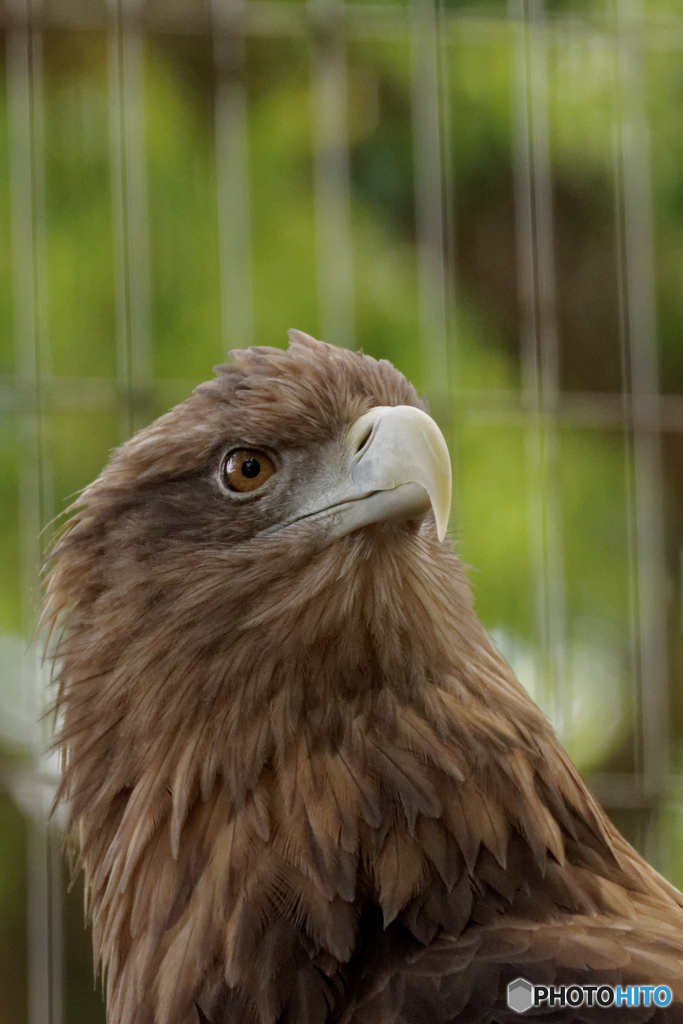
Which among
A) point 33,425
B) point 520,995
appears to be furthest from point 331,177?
point 520,995

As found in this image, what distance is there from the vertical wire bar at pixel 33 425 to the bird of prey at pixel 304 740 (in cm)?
96

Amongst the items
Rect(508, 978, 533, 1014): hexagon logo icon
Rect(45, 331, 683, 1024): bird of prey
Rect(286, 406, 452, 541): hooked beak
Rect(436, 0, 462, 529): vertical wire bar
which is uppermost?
Rect(436, 0, 462, 529): vertical wire bar

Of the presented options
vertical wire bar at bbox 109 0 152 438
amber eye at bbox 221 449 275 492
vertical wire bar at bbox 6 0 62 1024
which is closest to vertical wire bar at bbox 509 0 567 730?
vertical wire bar at bbox 109 0 152 438

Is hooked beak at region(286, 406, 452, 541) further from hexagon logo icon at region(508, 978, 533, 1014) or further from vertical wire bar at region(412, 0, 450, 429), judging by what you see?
vertical wire bar at region(412, 0, 450, 429)

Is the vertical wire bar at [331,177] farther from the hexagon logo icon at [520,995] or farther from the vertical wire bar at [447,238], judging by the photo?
the hexagon logo icon at [520,995]

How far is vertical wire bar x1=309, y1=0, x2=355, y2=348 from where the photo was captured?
294cm

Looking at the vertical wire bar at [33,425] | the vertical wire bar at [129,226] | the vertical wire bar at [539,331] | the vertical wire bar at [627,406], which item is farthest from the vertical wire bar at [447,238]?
the vertical wire bar at [33,425]

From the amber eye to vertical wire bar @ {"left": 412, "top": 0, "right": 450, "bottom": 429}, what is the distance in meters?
1.30

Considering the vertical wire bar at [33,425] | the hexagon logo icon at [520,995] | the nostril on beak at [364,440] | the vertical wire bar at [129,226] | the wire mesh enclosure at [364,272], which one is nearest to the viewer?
the hexagon logo icon at [520,995]

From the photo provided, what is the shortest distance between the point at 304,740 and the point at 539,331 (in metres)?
1.72

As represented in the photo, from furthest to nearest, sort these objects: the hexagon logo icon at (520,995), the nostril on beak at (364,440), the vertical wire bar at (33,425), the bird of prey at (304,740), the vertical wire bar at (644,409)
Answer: the vertical wire bar at (644,409), the vertical wire bar at (33,425), the nostril on beak at (364,440), the bird of prey at (304,740), the hexagon logo icon at (520,995)

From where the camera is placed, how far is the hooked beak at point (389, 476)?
1.36 meters

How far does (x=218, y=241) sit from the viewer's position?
10.2 feet

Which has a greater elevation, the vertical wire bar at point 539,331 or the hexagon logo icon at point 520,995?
the vertical wire bar at point 539,331
